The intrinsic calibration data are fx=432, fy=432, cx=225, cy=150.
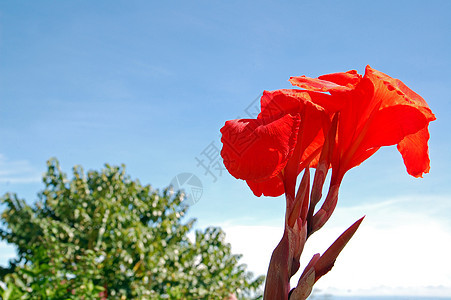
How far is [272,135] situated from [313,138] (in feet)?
0.47

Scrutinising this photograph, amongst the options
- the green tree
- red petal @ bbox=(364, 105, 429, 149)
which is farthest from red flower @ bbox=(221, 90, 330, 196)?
the green tree

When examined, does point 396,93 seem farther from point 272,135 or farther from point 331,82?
point 272,135

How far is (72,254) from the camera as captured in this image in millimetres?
3666

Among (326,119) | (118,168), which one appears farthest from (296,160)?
(118,168)

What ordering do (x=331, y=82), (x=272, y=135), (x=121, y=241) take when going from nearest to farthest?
(x=272, y=135)
(x=331, y=82)
(x=121, y=241)

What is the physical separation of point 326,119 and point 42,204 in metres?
4.16

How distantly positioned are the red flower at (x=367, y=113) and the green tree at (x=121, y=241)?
2.01m

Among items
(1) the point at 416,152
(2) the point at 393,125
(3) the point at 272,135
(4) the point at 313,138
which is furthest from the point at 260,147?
(1) the point at 416,152

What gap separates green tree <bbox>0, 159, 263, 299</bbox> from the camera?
3.25m

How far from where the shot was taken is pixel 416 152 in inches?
35.6

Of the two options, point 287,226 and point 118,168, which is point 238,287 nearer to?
point 118,168

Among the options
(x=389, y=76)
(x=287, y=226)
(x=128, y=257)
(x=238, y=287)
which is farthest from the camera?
(x=238, y=287)

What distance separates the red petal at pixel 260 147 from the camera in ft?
2.37

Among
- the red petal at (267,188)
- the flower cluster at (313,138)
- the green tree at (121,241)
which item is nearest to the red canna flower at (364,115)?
the flower cluster at (313,138)
